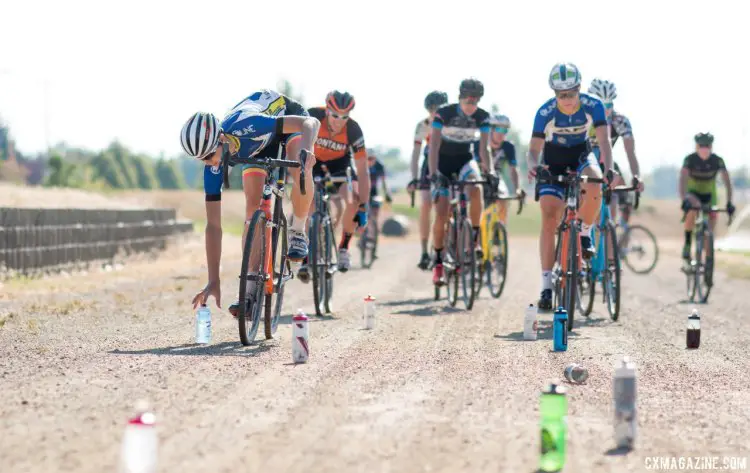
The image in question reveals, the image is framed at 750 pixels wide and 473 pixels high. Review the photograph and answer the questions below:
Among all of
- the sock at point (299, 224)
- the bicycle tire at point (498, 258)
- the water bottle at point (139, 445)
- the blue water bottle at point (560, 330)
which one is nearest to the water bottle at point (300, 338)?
the sock at point (299, 224)

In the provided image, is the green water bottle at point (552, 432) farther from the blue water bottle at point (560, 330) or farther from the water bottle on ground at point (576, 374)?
the blue water bottle at point (560, 330)

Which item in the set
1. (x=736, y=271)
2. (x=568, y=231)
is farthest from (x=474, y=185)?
(x=736, y=271)

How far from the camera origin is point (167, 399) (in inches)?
248

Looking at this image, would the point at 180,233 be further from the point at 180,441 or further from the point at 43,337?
the point at 180,441

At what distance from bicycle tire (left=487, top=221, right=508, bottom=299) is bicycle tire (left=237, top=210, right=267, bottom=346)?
6.03m

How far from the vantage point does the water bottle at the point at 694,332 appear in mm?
9536

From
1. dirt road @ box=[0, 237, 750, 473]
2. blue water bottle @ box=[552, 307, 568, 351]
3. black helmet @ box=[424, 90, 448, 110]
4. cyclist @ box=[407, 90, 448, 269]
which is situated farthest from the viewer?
black helmet @ box=[424, 90, 448, 110]

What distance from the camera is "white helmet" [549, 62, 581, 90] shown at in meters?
11.1

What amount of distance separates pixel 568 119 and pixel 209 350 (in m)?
4.75

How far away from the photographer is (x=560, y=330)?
29.7ft

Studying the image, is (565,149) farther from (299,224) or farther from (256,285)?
(256,285)

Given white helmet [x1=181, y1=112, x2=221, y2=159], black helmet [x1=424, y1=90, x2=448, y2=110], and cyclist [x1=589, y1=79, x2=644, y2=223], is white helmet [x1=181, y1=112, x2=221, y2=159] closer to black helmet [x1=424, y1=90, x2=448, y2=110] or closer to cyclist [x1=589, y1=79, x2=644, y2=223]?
cyclist [x1=589, y1=79, x2=644, y2=223]

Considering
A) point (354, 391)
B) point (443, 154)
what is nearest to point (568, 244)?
point (443, 154)

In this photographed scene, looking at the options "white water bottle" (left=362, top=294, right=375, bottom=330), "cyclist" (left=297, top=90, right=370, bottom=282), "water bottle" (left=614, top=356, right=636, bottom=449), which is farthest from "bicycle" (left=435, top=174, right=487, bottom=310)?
"water bottle" (left=614, top=356, right=636, bottom=449)
